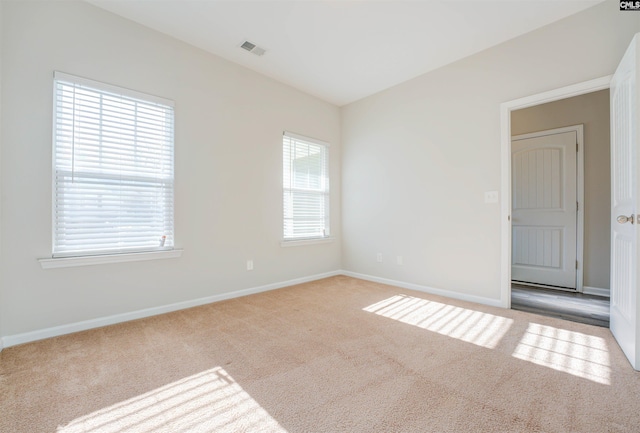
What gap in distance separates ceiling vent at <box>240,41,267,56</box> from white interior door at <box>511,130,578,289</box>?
149 inches

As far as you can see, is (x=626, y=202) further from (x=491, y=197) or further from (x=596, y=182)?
(x=596, y=182)

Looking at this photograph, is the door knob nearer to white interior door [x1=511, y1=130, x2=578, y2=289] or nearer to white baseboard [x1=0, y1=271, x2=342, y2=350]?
white interior door [x1=511, y1=130, x2=578, y2=289]

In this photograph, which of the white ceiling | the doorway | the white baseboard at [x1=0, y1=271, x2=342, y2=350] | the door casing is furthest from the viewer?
the doorway

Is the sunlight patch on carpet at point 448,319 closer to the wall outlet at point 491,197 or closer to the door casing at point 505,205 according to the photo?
the door casing at point 505,205

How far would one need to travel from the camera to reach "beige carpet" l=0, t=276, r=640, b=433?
4.42ft

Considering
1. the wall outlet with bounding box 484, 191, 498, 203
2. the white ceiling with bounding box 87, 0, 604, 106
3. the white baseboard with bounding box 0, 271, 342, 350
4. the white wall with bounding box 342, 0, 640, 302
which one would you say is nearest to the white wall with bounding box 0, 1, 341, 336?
the white baseboard with bounding box 0, 271, 342, 350

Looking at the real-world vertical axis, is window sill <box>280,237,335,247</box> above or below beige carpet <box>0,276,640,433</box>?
above

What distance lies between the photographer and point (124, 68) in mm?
2611

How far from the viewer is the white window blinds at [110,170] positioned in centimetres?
233

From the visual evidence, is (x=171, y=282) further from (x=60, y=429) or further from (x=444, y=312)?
(x=444, y=312)

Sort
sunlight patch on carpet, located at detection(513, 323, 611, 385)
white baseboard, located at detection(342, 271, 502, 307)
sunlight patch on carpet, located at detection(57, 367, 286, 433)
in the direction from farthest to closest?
white baseboard, located at detection(342, 271, 502, 307), sunlight patch on carpet, located at detection(513, 323, 611, 385), sunlight patch on carpet, located at detection(57, 367, 286, 433)

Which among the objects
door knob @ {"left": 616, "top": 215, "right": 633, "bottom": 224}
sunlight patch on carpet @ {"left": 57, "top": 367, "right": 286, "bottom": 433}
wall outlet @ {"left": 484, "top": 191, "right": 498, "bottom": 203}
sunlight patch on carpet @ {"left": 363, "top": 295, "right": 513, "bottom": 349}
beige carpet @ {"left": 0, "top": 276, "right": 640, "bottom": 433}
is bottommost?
sunlight patch on carpet @ {"left": 57, "top": 367, "right": 286, "bottom": 433}

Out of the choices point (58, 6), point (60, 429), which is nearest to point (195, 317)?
point (60, 429)

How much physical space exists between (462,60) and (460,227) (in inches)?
77.1
